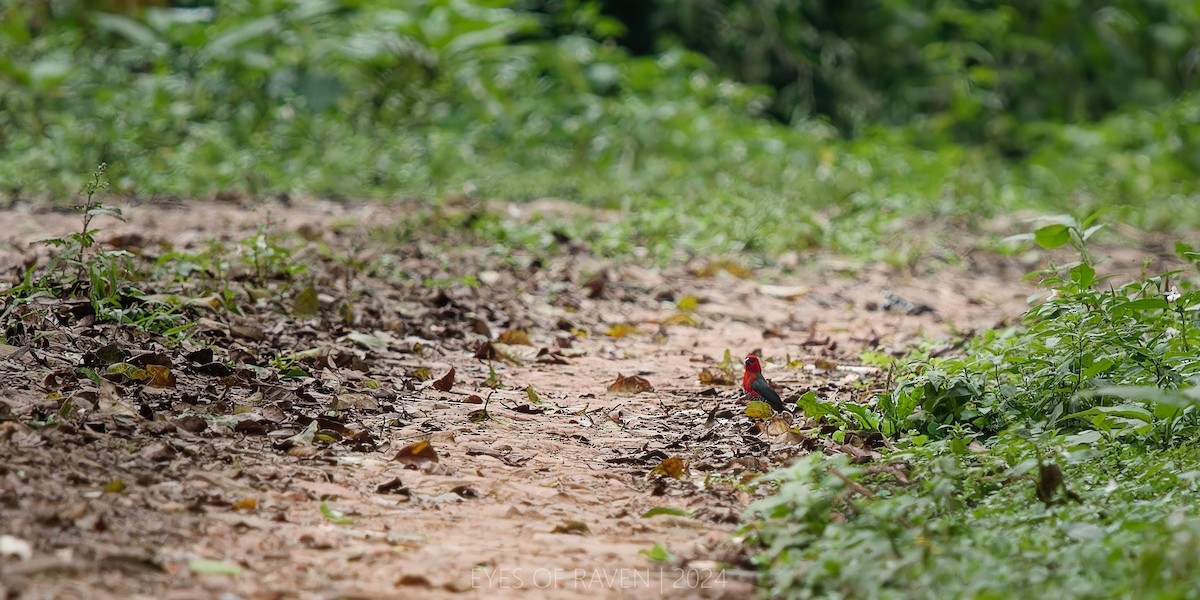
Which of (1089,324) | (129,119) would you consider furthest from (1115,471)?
(129,119)

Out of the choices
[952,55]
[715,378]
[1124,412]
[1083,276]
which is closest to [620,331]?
[715,378]

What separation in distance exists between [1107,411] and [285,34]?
356 inches

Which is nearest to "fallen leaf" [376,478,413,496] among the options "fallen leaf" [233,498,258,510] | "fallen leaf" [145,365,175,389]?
"fallen leaf" [233,498,258,510]

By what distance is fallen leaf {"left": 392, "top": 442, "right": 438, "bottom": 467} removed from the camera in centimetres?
297

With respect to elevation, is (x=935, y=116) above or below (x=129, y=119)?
below

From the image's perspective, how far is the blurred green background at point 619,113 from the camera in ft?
25.5

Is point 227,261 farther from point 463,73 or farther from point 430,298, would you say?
point 463,73

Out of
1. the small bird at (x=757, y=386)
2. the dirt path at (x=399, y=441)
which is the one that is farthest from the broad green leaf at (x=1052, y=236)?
the small bird at (x=757, y=386)

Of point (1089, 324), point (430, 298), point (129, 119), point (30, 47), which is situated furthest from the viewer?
point (30, 47)

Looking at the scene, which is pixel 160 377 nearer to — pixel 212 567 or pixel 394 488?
pixel 394 488

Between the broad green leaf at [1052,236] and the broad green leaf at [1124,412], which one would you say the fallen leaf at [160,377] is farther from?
the broad green leaf at [1052,236]

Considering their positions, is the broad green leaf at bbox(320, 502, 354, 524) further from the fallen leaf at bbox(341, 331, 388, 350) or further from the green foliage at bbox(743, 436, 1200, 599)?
the fallen leaf at bbox(341, 331, 388, 350)

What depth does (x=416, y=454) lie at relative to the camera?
298cm

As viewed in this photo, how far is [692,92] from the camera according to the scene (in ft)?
34.5
